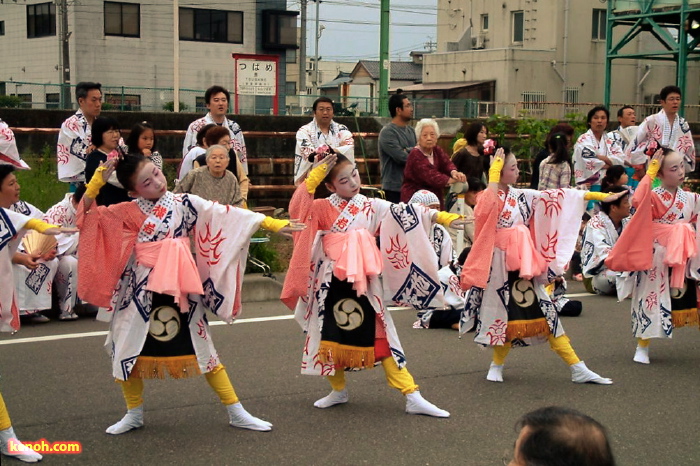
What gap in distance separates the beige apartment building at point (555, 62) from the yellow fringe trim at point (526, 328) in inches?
1345

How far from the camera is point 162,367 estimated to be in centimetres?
504

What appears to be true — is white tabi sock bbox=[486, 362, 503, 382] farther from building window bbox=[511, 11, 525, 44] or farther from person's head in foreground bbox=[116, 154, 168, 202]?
building window bbox=[511, 11, 525, 44]

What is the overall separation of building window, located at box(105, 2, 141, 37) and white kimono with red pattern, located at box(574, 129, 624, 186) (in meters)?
25.7

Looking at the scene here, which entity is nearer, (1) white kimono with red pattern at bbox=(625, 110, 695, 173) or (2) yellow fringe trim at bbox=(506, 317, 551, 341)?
(2) yellow fringe trim at bbox=(506, 317, 551, 341)

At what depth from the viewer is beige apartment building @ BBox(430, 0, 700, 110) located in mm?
39344

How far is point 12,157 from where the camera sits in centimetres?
801

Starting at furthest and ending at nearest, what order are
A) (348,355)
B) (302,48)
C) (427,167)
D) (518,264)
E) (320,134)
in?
1. (302,48)
2. (320,134)
3. (427,167)
4. (518,264)
5. (348,355)

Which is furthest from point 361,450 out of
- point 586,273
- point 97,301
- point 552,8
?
point 552,8

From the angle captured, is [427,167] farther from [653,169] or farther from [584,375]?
[584,375]

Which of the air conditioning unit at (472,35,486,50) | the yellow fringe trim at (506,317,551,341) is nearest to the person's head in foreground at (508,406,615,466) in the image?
the yellow fringe trim at (506,317,551,341)

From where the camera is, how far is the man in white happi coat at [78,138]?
851cm

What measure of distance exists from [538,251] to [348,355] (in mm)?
1631

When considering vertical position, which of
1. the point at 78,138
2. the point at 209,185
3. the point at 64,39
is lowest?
the point at 209,185

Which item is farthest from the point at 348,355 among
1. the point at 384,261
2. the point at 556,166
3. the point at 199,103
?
the point at 199,103
